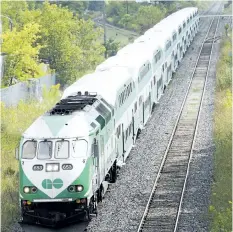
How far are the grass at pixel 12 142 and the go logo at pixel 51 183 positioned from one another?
237 centimetres

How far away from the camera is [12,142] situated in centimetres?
2564

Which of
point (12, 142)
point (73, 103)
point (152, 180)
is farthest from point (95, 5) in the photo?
point (73, 103)

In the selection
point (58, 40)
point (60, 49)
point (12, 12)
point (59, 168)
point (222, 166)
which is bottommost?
point (222, 166)

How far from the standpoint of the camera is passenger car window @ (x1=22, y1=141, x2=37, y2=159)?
16.3 m

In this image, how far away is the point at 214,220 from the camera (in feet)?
58.9

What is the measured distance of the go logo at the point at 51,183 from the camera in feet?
52.8

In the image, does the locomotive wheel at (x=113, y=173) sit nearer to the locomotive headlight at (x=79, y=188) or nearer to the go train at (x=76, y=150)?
the go train at (x=76, y=150)

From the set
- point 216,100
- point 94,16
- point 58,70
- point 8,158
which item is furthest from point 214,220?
point 94,16

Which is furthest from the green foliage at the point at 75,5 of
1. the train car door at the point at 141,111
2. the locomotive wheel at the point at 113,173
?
the locomotive wheel at the point at 113,173

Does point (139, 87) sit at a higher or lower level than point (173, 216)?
higher

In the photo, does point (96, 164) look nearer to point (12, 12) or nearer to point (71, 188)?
point (71, 188)

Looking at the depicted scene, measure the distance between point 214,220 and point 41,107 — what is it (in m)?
14.9

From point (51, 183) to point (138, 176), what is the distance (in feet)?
22.9

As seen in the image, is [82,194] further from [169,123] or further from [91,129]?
[169,123]
